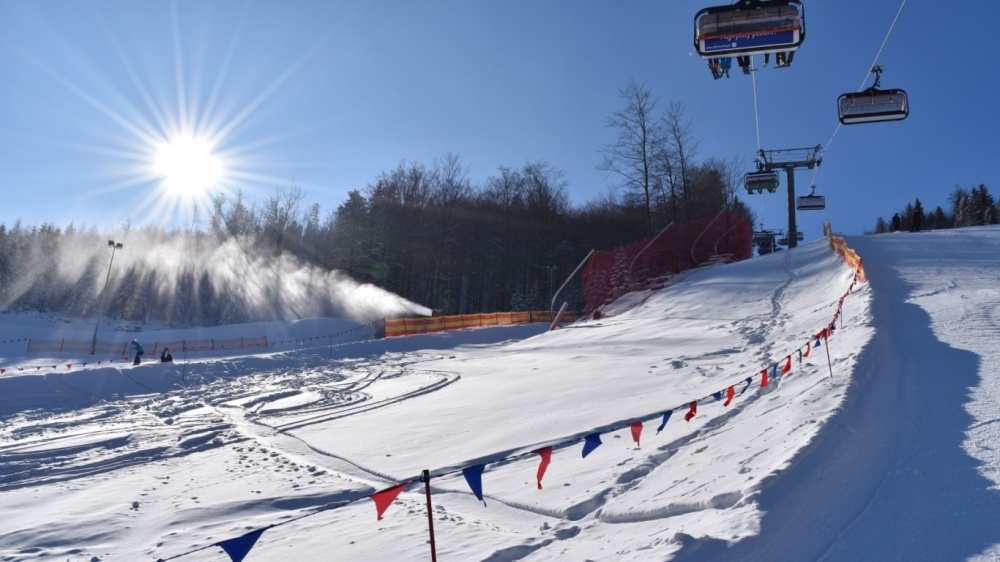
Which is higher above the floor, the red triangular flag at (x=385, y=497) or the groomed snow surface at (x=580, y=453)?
the red triangular flag at (x=385, y=497)

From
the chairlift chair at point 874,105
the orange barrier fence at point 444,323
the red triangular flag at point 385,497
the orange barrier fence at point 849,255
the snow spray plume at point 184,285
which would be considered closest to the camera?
the red triangular flag at point 385,497

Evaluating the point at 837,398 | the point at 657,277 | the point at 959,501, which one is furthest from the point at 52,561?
the point at 657,277

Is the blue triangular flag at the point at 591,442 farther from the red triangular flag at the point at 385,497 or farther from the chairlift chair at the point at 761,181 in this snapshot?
the chairlift chair at the point at 761,181

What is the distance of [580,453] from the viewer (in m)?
8.14

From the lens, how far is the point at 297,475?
843 centimetres

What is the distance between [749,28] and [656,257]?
2015cm

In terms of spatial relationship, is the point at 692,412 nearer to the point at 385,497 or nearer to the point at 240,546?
the point at 385,497

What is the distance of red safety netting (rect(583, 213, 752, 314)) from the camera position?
30953mm

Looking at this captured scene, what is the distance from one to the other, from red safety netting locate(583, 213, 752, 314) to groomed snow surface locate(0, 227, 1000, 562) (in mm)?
12202

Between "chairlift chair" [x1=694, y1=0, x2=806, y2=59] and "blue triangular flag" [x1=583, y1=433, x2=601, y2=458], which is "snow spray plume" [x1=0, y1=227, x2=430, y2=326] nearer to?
"chairlift chair" [x1=694, y1=0, x2=806, y2=59]

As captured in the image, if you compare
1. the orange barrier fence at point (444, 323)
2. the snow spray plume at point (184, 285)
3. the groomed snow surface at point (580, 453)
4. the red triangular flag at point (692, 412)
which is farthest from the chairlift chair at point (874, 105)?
the snow spray plume at point (184, 285)

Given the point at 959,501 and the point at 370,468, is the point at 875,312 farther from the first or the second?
the point at 370,468

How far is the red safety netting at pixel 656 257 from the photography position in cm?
3095

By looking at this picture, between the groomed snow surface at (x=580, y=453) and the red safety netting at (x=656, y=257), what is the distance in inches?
480
